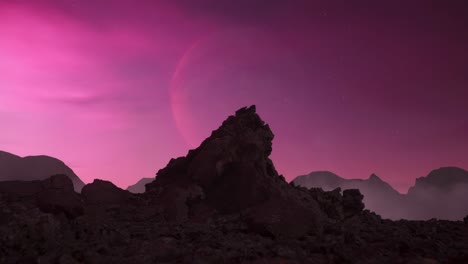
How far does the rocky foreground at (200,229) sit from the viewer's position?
15.4m

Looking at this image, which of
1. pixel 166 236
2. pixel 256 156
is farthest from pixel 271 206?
pixel 256 156

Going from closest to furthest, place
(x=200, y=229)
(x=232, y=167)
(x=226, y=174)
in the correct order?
(x=200, y=229)
(x=226, y=174)
(x=232, y=167)

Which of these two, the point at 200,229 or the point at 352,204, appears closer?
the point at 200,229

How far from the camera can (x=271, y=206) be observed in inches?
806

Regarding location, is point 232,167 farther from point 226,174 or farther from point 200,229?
point 200,229

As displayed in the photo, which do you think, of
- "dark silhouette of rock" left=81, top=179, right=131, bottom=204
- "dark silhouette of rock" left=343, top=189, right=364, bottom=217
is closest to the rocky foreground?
"dark silhouette of rock" left=81, top=179, right=131, bottom=204

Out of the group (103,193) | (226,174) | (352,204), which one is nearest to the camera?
(103,193)

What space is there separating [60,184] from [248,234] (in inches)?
656

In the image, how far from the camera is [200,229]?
2161cm

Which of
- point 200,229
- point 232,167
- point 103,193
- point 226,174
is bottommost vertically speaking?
point 200,229

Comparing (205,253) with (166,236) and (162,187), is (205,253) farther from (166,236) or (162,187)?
(162,187)

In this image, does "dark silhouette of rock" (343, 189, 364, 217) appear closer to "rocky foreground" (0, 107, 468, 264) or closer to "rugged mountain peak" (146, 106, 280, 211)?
"rugged mountain peak" (146, 106, 280, 211)

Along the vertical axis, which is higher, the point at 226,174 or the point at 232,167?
the point at 232,167

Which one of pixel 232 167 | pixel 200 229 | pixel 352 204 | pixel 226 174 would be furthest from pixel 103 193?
pixel 352 204
